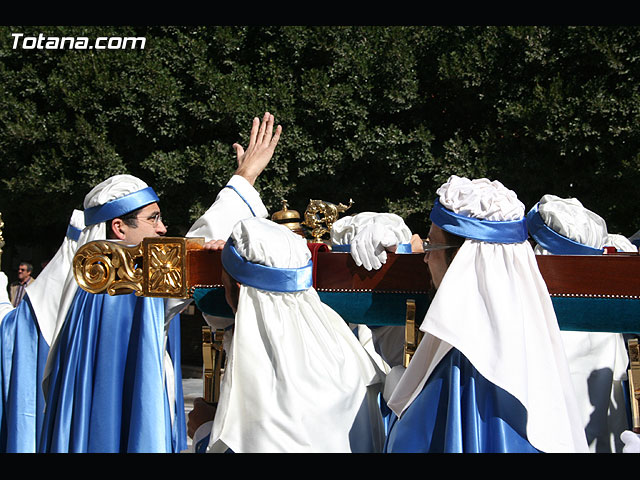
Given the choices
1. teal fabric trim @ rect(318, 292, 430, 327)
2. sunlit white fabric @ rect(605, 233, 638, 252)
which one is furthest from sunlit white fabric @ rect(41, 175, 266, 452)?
sunlit white fabric @ rect(605, 233, 638, 252)

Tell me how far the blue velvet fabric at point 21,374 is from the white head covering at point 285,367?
256 cm

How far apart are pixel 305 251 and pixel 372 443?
26.5 inches

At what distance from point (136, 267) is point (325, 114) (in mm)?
6875

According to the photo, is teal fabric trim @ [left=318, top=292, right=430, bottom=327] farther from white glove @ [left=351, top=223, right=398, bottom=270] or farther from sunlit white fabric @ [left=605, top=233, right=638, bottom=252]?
sunlit white fabric @ [left=605, top=233, right=638, bottom=252]

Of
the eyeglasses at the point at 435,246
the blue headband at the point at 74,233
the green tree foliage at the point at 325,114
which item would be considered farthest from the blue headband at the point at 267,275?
the green tree foliage at the point at 325,114

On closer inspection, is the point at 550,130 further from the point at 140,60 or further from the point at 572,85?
the point at 140,60

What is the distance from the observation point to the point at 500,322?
2082 millimetres

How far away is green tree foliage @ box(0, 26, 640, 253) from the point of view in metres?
8.65

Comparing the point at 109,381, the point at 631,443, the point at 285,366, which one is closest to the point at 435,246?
the point at 285,366

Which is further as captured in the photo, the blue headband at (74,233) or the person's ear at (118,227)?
the blue headband at (74,233)

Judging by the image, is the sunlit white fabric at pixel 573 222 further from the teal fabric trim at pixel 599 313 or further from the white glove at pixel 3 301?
the white glove at pixel 3 301

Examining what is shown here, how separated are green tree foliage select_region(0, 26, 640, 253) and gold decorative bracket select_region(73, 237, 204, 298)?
6513 millimetres

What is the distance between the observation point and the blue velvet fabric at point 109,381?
333 centimetres

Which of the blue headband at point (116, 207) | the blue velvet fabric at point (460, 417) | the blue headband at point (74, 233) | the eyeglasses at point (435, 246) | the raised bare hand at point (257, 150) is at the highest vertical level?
the raised bare hand at point (257, 150)
